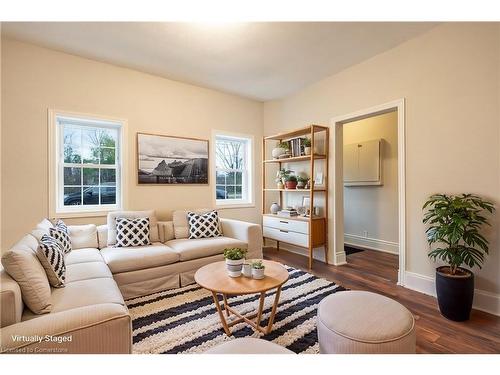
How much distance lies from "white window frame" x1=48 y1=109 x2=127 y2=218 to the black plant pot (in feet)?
11.8

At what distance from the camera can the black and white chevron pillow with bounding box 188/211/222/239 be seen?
125 inches

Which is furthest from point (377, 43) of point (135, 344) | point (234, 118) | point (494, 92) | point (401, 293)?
point (135, 344)

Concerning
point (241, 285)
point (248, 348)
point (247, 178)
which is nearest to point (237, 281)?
point (241, 285)

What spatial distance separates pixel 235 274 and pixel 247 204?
2512 mm

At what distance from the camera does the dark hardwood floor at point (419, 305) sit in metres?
1.68

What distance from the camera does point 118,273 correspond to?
91.4 inches

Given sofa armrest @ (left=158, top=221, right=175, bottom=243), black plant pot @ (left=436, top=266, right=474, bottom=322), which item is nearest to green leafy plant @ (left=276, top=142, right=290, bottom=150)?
sofa armrest @ (left=158, top=221, right=175, bottom=243)

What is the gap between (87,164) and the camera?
3139 mm

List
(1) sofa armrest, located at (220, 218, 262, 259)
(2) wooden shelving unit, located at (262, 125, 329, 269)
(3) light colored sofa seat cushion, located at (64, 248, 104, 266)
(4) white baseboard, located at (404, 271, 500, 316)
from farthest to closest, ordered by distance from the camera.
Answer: (2) wooden shelving unit, located at (262, 125, 329, 269) < (1) sofa armrest, located at (220, 218, 262, 259) < (3) light colored sofa seat cushion, located at (64, 248, 104, 266) < (4) white baseboard, located at (404, 271, 500, 316)

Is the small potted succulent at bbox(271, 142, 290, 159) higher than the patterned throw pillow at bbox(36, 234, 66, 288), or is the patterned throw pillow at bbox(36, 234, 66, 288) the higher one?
the small potted succulent at bbox(271, 142, 290, 159)

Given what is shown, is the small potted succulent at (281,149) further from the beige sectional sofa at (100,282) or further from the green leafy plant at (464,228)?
the green leafy plant at (464,228)

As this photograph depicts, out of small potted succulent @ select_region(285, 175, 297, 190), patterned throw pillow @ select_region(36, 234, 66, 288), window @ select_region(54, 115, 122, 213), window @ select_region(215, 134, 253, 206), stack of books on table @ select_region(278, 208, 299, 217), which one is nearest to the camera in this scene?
patterned throw pillow @ select_region(36, 234, 66, 288)

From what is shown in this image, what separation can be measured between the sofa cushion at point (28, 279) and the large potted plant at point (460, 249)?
2.85 m

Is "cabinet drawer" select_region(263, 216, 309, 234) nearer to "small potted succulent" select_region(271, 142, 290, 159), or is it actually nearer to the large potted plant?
"small potted succulent" select_region(271, 142, 290, 159)
